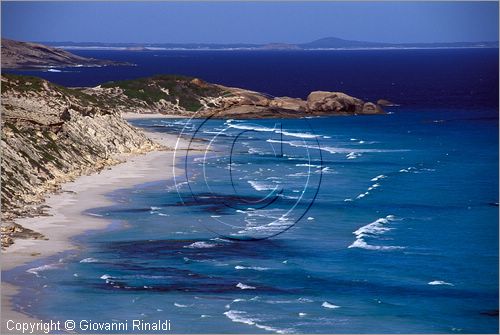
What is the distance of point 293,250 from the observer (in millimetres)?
50594

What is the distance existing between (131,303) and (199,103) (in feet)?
289

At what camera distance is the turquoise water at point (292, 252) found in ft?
132

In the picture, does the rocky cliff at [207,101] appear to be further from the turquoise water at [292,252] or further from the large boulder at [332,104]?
the turquoise water at [292,252]

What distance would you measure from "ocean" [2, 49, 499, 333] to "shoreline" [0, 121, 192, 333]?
2.72ft

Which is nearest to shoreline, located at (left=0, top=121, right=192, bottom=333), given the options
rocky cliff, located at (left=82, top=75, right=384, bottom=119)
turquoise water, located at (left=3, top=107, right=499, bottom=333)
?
turquoise water, located at (left=3, top=107, right=499, bottom=333)

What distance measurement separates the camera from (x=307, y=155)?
286ft

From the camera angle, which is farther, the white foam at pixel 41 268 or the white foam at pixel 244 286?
the white foam at pixel 41 268

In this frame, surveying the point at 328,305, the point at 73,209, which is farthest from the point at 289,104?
the point at 328,305

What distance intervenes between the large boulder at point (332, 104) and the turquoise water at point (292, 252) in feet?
125

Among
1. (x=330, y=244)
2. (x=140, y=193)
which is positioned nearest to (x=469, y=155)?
(x=140, y=193)

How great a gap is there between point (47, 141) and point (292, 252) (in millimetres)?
27242

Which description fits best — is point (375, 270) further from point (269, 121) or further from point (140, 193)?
point (269, 121)

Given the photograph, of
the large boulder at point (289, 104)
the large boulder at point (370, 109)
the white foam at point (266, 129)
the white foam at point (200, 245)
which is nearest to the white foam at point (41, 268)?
the white foam at point (200, 245)

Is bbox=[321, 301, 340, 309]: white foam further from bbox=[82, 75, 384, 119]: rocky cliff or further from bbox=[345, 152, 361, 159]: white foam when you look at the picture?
bbox=[82, 75, 384, 119]: rocky cliff
